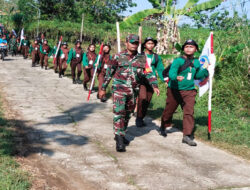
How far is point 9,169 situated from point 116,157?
157cm

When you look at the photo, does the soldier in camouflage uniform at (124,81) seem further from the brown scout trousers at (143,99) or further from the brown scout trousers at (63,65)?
the brown scout trousers at (63,65)

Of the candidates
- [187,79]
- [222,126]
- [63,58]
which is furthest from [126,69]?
[63,58]

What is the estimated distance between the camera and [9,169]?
4.07m

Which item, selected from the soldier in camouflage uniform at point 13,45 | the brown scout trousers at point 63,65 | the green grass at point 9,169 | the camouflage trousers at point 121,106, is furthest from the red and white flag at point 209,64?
the soldier in camouflage uniform at point 13,45

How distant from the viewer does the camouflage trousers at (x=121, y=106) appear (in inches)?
213

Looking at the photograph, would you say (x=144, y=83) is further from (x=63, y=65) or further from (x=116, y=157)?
(x=63, y=65)

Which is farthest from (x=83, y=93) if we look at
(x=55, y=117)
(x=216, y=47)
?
(x=216, y=47)

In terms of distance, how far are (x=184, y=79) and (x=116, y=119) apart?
1427 millimetres

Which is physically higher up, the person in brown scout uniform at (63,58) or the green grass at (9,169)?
the person in brown scout uniform at (63,58)

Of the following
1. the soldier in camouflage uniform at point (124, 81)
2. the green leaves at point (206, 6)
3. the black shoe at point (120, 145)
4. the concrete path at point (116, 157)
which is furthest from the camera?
the green leaves at point (206, 6)

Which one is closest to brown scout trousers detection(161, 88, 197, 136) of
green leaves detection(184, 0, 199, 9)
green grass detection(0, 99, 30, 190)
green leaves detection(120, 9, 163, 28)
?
green grass detection(0, 99, 30, 190)

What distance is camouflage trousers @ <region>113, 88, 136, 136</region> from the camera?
542 centimetres

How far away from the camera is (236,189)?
3.99m

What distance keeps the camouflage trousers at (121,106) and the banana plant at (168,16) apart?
7.58 metres
